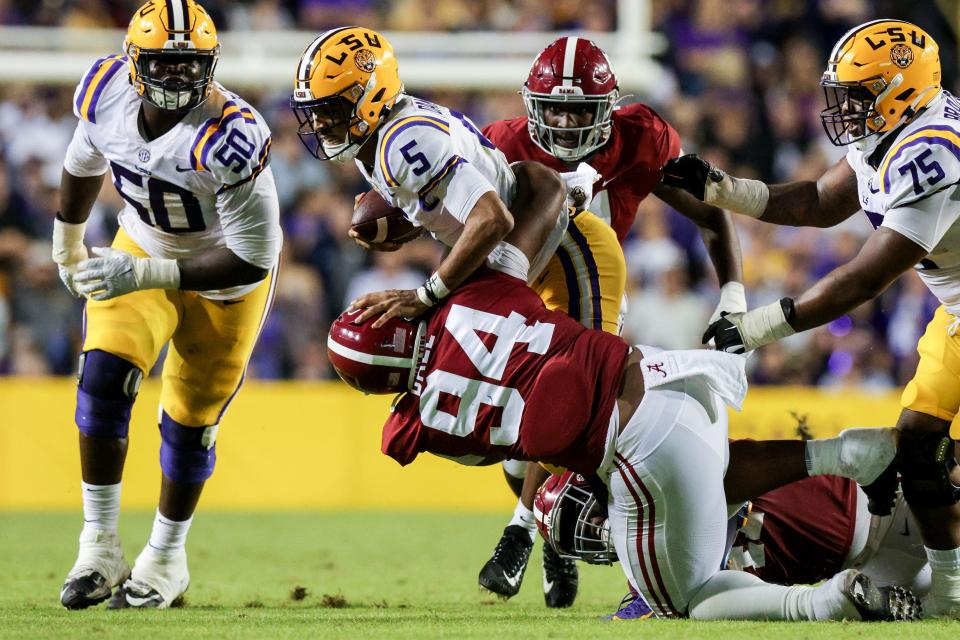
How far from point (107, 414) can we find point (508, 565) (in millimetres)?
1707

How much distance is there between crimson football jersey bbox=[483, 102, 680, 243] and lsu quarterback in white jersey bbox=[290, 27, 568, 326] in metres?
0.74

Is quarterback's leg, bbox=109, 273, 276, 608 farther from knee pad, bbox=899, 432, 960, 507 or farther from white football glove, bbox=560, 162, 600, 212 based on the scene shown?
knee pad, bbox=899, 432, 960, 507

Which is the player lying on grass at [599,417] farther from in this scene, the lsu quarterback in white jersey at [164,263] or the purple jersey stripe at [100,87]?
the purple jersey stripe at [100,87]

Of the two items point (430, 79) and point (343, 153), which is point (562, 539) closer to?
point (343, 153)

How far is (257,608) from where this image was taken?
505 centimetres

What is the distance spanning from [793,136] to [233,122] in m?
7.95

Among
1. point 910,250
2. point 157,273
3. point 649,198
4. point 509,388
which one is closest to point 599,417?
point 509,388

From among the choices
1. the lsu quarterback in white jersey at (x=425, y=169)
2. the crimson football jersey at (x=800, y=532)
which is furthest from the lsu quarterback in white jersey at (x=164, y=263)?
the crimson football jersey at (x=800, y=532)

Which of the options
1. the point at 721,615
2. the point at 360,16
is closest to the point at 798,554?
the point at 721,615

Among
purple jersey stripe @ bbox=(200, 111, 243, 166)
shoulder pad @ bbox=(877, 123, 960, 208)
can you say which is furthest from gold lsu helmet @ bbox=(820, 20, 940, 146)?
purple jersey stripe @ bbox=(200, 111, 243, 166)

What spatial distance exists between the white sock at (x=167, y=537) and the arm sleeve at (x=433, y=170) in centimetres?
190

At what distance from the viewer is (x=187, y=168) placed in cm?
520

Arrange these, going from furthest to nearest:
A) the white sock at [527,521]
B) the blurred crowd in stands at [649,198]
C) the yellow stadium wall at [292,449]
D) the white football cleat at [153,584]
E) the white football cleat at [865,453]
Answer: the blurred crowd in stands at [649,198]
the yellow stadium wall at [292,449]
the white sock at [527,521]
the white football cleat at [153,584]
the white football cleat at [865,453]

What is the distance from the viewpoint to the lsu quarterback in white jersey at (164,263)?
16.9ft
